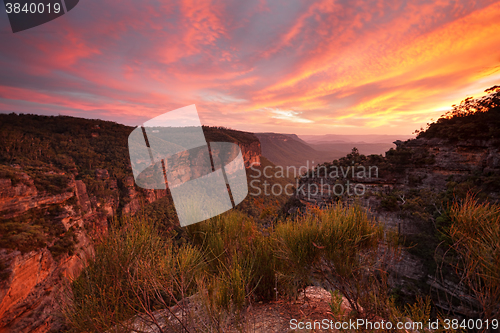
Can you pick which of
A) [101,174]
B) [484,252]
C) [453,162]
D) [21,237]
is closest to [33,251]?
[21,237]

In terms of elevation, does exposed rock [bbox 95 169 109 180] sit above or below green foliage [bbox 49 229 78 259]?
above

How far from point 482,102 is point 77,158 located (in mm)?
54654

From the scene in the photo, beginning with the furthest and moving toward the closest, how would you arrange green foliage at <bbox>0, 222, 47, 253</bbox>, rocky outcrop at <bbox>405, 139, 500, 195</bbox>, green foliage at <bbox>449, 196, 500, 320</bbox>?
rocky outcrop at <bbox>405, 139, 500, 195</bbox> → green foliage at <bbox>0, 222, 47, 253</bbox> → green foliage at <bbox>449, 196, 500, 320</bbox>

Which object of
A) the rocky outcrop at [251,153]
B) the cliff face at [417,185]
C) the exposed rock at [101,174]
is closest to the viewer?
the cliff face at [417,185]

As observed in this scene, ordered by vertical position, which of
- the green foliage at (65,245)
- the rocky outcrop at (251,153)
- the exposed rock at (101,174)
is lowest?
the green foliage at (65,245)

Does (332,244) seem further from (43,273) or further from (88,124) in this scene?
(88,124)

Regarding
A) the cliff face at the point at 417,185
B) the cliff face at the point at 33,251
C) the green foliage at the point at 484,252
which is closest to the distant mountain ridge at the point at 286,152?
the cliff face at the point at 417,185

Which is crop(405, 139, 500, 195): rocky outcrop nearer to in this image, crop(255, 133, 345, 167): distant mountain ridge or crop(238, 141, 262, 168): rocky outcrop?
crop(238, 141, 262, 168): rocky outcrop

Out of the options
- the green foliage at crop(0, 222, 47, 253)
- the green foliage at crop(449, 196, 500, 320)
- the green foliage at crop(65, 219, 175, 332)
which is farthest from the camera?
the green foliage at crop(0, 222, 47, 253)

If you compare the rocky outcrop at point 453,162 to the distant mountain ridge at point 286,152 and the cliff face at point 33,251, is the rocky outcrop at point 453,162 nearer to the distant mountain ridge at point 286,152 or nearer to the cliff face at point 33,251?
the cliff face at point 33,251

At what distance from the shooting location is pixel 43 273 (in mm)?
13117

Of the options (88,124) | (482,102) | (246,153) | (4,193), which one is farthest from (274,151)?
(4,193)

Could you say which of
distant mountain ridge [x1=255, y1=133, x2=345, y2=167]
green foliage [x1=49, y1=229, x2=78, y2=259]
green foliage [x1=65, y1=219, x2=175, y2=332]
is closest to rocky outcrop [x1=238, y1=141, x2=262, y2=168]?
distant mountain ridge [x1=255, y1=133, x2=345, y2=167]

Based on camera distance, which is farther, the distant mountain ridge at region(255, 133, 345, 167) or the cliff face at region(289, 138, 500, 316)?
the distant mountain ridge at region(255, 133, 345, 167)
